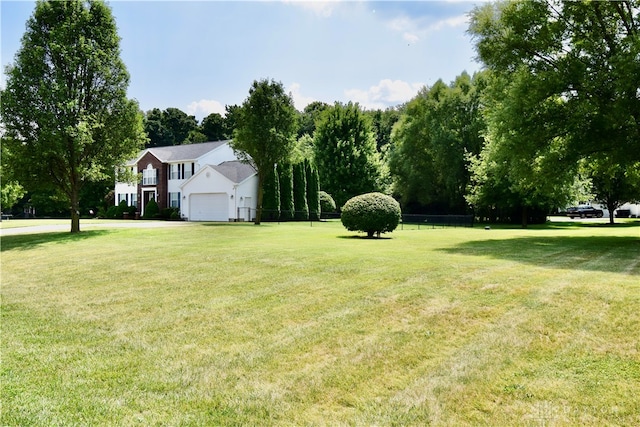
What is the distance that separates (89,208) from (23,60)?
111 feet

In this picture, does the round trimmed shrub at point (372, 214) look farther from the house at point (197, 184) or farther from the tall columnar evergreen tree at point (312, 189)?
the tall columnar evergreen tree at point (312, 189)

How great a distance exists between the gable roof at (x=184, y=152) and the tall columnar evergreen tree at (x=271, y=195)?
8225mm

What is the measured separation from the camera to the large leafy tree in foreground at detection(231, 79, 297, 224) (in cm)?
2805

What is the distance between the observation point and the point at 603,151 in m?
15.9

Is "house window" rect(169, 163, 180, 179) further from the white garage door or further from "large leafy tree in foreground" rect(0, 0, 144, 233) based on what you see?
"large leafy tree in foreground" rect(0, 0, 144, 233)

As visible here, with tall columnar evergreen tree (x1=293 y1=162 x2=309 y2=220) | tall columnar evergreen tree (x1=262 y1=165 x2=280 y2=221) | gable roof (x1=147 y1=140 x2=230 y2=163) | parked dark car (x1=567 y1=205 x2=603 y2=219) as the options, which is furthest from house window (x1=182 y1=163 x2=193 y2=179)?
parked dark car (x1=567 y1=205 x2=603 y2=219)

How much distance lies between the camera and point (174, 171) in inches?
1663

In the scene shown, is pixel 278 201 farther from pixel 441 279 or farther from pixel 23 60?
pixel 441 279

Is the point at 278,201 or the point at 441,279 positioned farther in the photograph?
the point at 278,201

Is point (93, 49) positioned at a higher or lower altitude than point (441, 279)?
higher

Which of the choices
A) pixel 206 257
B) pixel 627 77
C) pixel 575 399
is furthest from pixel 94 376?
pixel 627 77

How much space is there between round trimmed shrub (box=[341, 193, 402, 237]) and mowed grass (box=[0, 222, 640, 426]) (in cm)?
836

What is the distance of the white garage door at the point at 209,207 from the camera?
118 ft

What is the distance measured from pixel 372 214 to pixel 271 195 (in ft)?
61.9
